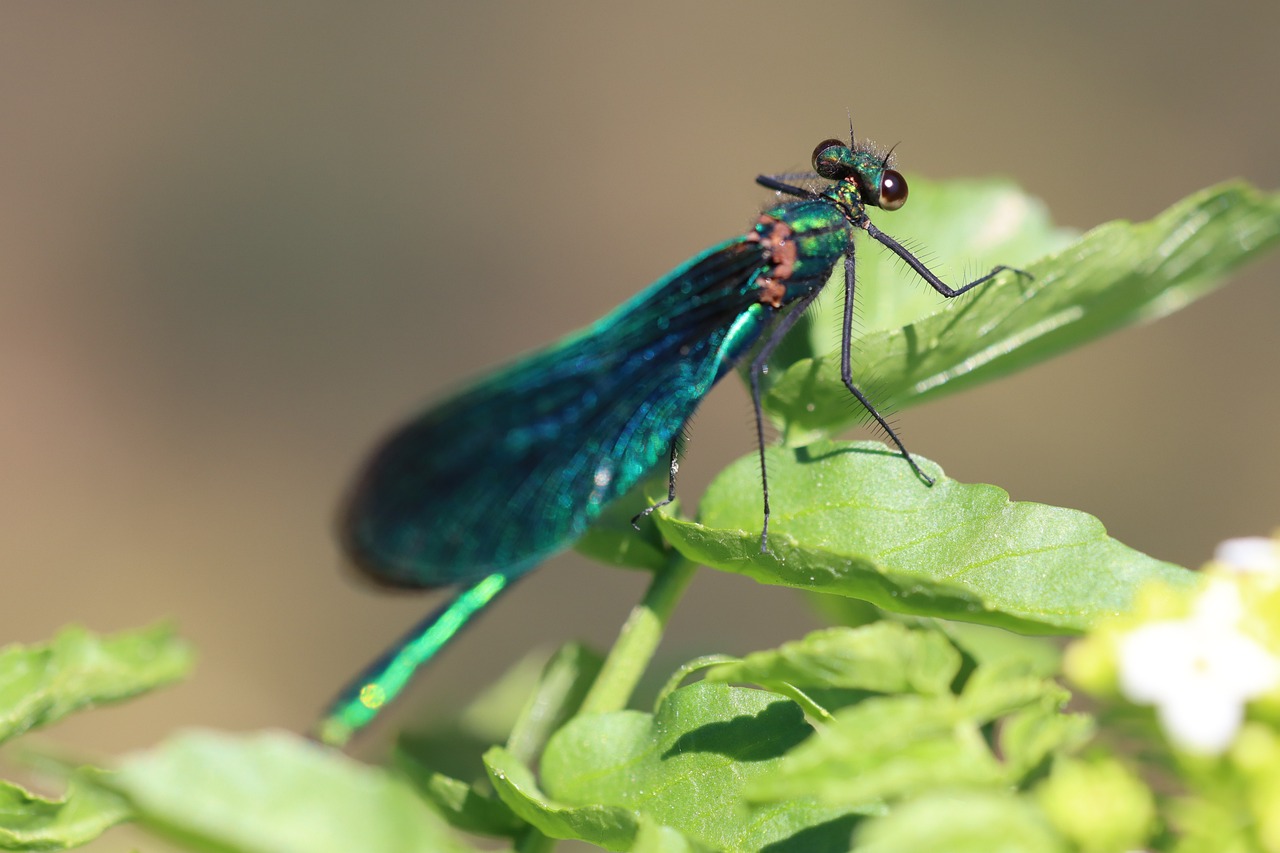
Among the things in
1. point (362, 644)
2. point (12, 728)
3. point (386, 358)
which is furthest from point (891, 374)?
point (386, 358)

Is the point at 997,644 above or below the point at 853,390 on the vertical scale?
below

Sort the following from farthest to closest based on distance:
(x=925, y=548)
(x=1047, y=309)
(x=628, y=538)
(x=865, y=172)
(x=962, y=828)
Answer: (x=865, y=172) → (x=628, y=538) → (x=1047, y=309) → (x=925, y=548) → (x=962, y=828)

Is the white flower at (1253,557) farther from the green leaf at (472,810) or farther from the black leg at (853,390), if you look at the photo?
the green leaf at (472,810)

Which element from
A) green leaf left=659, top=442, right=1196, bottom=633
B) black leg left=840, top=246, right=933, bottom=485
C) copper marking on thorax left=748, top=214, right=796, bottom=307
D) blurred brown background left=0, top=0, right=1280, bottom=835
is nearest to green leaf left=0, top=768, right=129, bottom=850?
green leaf left=659, top=442, right=1196, bottom=633

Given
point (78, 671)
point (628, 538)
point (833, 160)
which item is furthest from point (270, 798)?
point (833, 160)

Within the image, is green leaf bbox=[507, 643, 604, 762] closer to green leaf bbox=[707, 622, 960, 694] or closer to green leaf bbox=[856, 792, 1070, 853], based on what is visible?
green leaf bbox=[707, 622, 960, 694]

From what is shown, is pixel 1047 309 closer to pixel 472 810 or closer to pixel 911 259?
pixel 911 259
